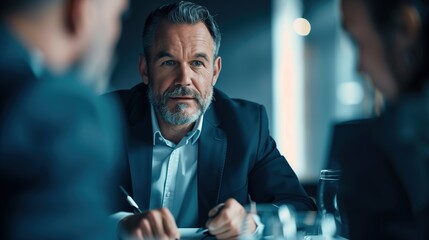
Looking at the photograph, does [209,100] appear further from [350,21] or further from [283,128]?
[350,21]

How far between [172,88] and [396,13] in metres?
0.72

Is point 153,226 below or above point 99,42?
below

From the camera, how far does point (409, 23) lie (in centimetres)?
62

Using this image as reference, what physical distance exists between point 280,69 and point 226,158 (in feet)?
1.38

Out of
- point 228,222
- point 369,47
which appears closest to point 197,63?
point 228,222

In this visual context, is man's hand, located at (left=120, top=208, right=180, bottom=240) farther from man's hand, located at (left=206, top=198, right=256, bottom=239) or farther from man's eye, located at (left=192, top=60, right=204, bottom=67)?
man's eye, located at (left=192, top=60, right=204, bottom=67)

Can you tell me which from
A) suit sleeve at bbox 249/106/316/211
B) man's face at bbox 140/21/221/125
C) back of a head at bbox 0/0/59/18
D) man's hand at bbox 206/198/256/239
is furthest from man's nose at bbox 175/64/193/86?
back of a head at bbox 0/0/59/18

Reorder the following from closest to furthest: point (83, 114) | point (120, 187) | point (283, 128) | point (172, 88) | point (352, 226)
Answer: point (83, 114), point (352, 226), point (120, 187), point (172, 88), point (283, 128)

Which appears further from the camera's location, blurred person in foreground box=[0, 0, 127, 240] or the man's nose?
the man's nose

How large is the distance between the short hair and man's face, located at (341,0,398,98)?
628 millimetres

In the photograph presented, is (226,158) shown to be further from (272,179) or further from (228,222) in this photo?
(228,222)

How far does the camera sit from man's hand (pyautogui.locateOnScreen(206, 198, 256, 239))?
815 mm

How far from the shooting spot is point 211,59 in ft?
4.25

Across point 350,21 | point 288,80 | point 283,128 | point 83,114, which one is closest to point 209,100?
point 283,128
